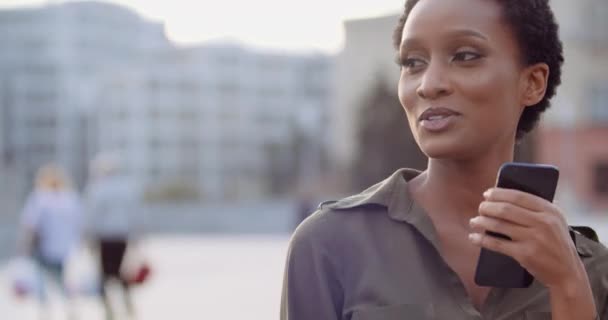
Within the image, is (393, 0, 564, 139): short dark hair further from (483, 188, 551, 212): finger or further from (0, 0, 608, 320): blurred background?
(0, 0, 608, 320): blurred background

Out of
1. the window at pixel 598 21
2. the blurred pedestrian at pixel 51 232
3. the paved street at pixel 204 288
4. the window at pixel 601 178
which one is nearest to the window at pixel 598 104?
the window at pixel 598 21

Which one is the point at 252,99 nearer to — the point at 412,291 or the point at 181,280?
the point at 181,280

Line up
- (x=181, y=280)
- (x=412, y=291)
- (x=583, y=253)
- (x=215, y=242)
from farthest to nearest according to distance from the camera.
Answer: (x=215, y=242)
(x=181, y=280)
(x=583, y=253)
(x=412, y=291)

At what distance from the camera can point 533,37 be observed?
2.17 meters

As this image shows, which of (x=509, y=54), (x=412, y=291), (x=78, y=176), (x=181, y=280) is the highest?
(x=509, y=54)

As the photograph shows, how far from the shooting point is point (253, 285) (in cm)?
1502

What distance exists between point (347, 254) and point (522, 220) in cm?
37

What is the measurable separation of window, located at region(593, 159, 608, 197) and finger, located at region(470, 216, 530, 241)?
41.3 metres

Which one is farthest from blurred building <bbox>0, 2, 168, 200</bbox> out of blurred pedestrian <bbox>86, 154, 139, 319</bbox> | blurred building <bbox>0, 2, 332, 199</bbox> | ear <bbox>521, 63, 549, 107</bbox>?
ear <bbox>521, 63, 549, 107</bbox>

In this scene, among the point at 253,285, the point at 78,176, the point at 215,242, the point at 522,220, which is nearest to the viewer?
the point at 522,220

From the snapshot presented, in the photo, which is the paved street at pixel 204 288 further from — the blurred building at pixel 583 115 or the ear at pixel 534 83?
the blurred building at pixel 583 115

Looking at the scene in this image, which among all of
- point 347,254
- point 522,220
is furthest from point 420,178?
point 522,220

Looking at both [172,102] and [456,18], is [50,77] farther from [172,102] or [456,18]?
[456,18]

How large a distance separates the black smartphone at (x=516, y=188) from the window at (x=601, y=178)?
4121 cm
